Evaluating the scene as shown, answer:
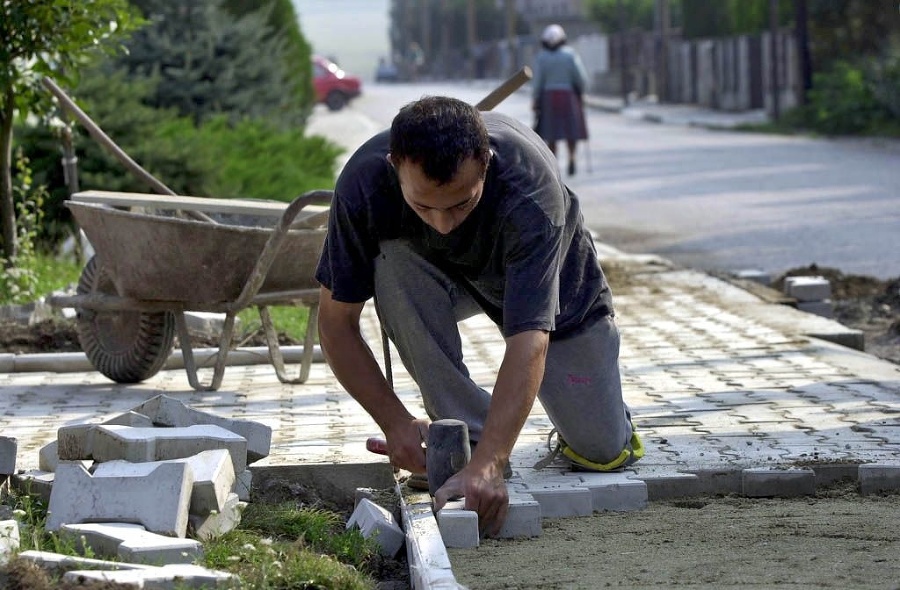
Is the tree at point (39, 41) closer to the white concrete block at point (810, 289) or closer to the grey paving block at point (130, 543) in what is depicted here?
the white concrete block at point (810, 289)

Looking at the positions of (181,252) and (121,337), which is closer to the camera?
(181,252)

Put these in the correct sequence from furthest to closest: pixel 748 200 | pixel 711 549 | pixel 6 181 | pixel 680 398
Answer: pixel 748 200 < pixel 6 181 < pixel 680 398 < pixel 711 549

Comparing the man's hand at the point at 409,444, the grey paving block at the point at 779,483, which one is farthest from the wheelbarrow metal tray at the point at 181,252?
the grey paving block at the point at 779,483

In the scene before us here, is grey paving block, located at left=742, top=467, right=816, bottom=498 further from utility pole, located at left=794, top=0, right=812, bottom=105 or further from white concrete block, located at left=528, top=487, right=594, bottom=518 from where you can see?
utility pole, located at left=794, top=0, right=812, bottom=105

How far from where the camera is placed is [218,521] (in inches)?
157

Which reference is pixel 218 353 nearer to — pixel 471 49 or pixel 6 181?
pixel 6 181

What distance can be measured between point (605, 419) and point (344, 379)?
89 cm

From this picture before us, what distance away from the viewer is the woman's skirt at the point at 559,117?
17.7 metres

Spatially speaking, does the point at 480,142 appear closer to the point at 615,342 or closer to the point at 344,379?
the point at 344,379

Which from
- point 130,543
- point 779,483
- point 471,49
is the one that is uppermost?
point 130,543

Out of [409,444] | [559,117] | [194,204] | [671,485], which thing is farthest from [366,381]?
[559,117]

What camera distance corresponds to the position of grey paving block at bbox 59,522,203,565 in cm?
360

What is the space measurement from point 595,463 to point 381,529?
0.96m

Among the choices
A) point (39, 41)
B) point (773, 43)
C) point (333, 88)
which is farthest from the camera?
point (333, 88)
